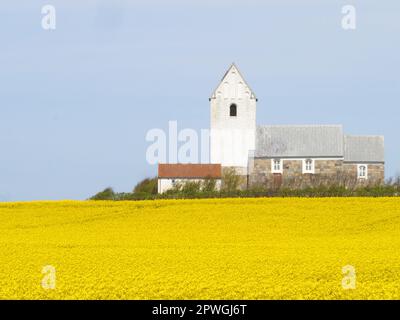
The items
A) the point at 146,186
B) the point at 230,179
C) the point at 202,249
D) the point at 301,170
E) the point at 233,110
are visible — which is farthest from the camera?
the point at 233,110

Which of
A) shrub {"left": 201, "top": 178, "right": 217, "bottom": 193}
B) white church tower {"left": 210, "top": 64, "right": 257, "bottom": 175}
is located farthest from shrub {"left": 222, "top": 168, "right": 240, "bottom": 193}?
shrub {"left": 201, "top": 178, "right": 217, "bottom": 193}

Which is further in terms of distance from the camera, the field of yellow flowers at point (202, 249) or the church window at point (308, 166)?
the church window at point (308, 166)

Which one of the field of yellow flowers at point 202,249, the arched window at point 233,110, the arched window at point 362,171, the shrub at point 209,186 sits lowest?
the field of yellow flowers at point 202,249

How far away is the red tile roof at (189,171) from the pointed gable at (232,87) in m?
7.10

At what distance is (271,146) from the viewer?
8300 cm

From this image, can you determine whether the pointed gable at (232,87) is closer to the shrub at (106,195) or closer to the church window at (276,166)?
the church window at (276,166)

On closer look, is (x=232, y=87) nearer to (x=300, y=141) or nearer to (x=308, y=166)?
(x=300, y=141)

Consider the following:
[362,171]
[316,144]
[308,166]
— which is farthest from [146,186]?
[362,171]

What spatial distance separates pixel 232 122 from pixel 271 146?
436 centimetres

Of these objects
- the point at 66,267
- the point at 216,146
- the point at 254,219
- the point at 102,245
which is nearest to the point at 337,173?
the point at 216,146

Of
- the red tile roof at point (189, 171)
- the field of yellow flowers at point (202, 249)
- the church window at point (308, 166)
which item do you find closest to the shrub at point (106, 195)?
the field of yellow flowers at point (202, 249)

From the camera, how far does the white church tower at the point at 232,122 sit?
83.1 m
